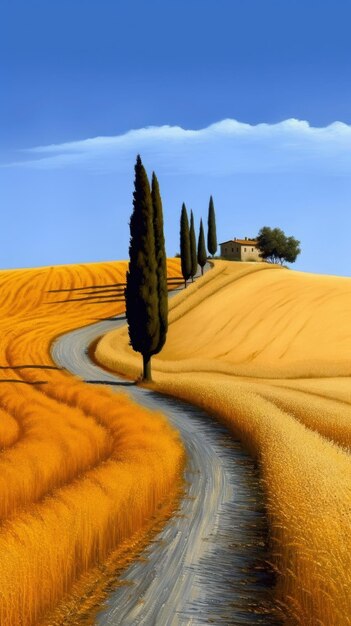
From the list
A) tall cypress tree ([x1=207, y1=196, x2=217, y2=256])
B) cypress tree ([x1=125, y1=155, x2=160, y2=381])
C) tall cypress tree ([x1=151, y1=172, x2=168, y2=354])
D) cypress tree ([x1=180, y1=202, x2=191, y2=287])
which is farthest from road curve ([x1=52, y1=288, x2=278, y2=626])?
tall cypress tree ([x1=207, y1=196, x2=217, y2=256])

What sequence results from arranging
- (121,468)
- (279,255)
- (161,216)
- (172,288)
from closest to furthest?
(121,468), (161,216), (172,288), (279,255)

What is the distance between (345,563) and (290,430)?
10605mm

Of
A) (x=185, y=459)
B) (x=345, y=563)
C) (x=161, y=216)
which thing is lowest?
(x=185, y=459)

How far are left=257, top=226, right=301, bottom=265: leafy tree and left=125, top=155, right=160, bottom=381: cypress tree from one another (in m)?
86.4

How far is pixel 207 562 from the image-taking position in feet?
34.6

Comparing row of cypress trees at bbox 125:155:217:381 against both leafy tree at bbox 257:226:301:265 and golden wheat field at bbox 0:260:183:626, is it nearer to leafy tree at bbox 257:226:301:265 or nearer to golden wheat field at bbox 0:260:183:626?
golden wheat field at bbox 0:260:183:626

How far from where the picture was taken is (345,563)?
318 inches

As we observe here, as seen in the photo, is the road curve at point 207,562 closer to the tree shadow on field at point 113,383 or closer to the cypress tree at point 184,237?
the tree shadow on field at point 113,383

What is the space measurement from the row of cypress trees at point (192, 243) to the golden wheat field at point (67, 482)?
136 feet

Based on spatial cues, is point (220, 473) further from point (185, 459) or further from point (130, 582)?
point (130, 582)

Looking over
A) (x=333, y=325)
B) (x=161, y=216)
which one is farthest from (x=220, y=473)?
(x=333, y=325)

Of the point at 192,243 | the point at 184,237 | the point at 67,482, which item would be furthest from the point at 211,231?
the point at 67,482

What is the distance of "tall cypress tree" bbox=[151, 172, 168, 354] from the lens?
132 ft

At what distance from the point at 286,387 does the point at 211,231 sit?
55.5 meters
